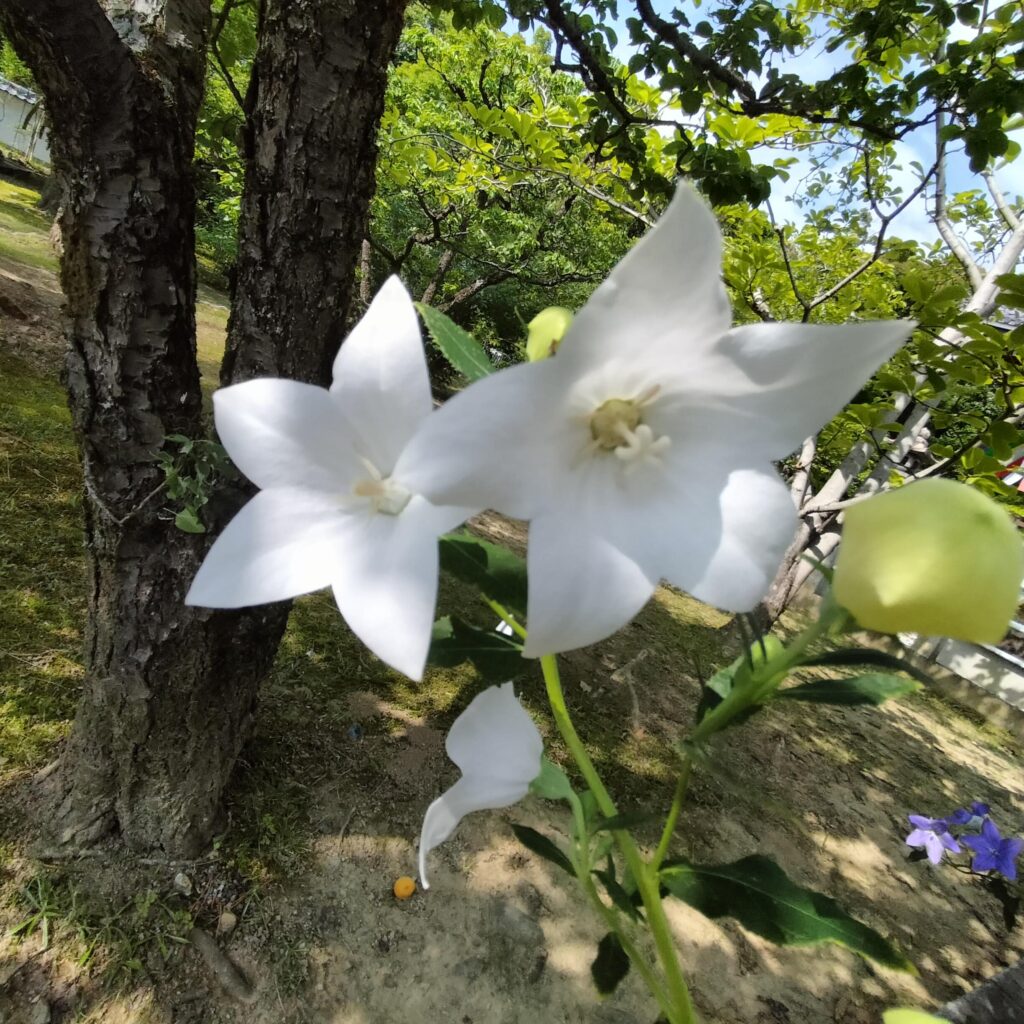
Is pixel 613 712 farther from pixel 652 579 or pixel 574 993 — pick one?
pixel 652 579

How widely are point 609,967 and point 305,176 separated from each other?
56.4 inches

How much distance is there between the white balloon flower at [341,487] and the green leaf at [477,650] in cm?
12

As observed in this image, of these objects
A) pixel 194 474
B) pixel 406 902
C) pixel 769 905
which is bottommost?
pixel 406 902

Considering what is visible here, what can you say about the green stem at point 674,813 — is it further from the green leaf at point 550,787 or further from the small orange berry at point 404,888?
the small orange berry at point 404,888

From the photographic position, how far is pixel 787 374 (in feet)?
1.03

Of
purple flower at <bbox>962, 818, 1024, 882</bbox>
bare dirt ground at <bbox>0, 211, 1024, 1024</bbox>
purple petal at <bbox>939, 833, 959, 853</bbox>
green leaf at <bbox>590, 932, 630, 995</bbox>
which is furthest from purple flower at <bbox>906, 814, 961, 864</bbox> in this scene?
green leaf at <bbox>590, 932, 630, 995</bbox>

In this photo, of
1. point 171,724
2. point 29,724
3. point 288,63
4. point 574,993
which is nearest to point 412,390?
point 288,63

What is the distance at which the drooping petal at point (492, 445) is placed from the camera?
28 centimetres

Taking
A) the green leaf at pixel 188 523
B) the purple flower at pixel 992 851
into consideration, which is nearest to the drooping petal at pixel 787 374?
the green leaf at pixel 188 523

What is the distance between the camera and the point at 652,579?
323 millimetres

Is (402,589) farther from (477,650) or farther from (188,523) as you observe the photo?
(188,523)

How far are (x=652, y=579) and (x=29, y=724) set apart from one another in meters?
2.39

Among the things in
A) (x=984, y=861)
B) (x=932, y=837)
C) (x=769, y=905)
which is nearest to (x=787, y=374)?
(x=769, y=905)

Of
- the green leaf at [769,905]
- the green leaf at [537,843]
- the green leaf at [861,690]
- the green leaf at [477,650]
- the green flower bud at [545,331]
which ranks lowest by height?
the green leaf at [537,843]
